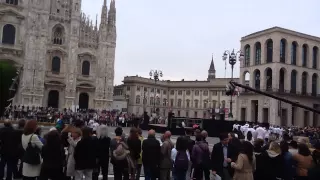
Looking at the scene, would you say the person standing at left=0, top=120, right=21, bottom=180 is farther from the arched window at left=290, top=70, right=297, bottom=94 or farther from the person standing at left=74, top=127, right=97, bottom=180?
the arched window at left=290, top=70, right=297, bottom=94

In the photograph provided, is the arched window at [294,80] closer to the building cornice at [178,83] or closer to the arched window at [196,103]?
the building cornice at [178,83]

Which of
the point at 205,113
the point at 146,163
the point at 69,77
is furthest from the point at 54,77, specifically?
the point at 205,113

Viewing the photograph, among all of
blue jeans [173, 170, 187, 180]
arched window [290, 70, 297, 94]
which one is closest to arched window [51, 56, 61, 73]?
arched window [290, 70, 297, 94]

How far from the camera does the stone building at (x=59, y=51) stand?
44375 millimetres

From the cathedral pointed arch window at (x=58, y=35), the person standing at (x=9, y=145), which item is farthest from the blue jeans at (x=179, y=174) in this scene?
the cathedral pointed arch window at (x=58, y=35)

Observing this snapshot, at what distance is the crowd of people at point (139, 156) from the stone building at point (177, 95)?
69.2m

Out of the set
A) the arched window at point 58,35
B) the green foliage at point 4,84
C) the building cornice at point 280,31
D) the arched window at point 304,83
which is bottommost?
the green foliage at point 4,84

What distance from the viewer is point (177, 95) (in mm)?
87688

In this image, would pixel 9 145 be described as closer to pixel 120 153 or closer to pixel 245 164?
pixel 120 153

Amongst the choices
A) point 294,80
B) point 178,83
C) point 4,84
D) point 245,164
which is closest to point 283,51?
point 294,80

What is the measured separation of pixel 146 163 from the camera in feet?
29.8

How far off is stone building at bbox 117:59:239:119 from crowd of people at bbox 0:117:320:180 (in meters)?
69.2

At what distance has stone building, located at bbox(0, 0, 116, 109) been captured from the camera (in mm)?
44375

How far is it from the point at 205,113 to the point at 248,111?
3779 cm
